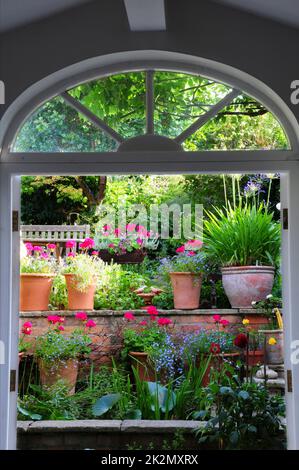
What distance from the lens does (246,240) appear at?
20.0 feet

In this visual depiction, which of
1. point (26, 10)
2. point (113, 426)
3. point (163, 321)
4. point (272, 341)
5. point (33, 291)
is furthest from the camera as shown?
point (33, 291)

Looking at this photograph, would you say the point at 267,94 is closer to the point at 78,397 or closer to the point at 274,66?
the point at 274,66

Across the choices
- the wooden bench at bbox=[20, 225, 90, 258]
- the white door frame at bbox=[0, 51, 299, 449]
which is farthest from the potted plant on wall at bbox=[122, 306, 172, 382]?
the white door frame at bbox=[0, 51, 299, 449]

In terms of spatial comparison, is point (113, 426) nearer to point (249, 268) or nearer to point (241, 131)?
Answer: point (249, 268)

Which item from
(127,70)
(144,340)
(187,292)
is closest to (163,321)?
(144,340)

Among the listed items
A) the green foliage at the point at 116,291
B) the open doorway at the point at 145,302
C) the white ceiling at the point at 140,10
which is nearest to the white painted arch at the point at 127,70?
the white ceiling at the point at 140,10

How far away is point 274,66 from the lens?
3.19 metres

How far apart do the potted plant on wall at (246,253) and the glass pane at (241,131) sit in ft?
8.95

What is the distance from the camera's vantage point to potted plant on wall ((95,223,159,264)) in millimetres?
6930

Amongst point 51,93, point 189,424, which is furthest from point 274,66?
point 189,424

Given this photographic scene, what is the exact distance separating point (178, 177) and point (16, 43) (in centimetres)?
434

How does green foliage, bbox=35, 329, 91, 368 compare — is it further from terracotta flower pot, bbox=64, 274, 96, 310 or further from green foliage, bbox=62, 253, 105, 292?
green foliage, bbox=62, 253, 105, 292

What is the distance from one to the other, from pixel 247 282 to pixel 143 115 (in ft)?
9.67

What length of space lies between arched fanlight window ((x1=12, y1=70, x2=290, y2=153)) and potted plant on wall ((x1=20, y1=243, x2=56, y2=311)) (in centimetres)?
281
